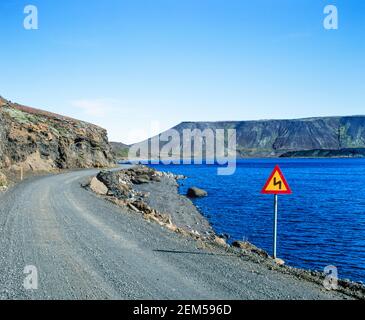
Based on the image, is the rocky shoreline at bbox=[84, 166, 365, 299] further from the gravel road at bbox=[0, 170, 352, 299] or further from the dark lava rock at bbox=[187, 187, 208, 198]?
the dark lava rock at bbox=[187, 187, 208, 198]

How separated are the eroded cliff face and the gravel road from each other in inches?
1060

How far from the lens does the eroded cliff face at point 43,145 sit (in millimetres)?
43469

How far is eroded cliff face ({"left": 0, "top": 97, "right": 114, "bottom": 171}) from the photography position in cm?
4347

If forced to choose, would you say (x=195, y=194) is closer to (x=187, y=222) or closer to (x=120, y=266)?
(x=187, y=222)

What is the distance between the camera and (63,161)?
5400 centimetres

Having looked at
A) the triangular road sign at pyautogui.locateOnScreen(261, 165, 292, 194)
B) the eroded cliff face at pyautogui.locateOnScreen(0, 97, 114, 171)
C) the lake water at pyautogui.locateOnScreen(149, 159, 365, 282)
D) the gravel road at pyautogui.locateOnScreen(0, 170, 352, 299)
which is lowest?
the lake water at pyautogui.locateOnScreen(149, 159, 365, 282)

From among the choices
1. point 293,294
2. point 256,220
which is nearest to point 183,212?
point 256,220

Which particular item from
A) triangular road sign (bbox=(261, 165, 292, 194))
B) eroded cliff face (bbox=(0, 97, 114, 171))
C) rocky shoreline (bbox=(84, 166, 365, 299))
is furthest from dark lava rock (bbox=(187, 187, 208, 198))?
Answer: triangular road sign (bbox=(261, 165, 292, 194))

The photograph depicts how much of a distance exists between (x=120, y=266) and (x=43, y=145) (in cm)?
4373

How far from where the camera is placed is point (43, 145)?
50.4m

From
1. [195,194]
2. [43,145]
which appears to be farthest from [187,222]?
[43,145]
